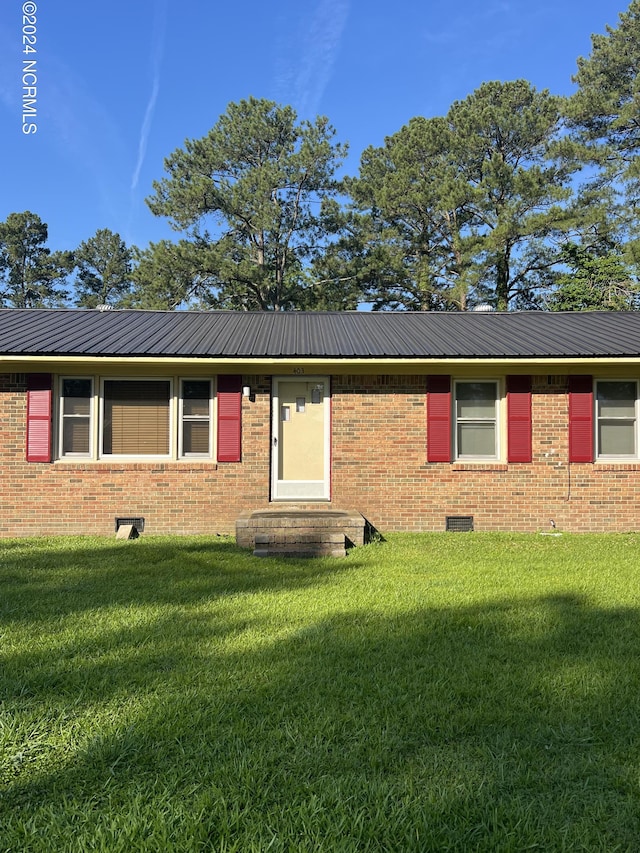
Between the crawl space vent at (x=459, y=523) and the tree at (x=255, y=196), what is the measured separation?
17.6 m

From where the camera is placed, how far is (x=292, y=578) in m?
6.09

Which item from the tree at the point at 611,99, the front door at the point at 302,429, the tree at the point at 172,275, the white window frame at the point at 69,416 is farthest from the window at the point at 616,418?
the tree at the point at 172,275

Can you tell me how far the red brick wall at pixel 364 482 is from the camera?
8.67 m

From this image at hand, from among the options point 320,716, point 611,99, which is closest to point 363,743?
point 320,716

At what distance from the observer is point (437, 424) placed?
8.84 m

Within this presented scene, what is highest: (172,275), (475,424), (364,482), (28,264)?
(28,264)

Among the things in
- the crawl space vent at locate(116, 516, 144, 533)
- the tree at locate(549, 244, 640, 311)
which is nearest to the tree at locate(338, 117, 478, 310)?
the tree at locate(549, 244, 640, 311)

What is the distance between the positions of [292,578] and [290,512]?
7.18 ft

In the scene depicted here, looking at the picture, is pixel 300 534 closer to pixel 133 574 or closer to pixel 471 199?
pixel 133 574

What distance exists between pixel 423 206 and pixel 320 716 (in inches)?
949

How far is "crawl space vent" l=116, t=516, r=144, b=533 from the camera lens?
28.5 feet

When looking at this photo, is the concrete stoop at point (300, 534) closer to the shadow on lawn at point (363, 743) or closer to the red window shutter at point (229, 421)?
the red window shutter at point (229, 421)

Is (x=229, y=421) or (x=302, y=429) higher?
(x=229, y=421)

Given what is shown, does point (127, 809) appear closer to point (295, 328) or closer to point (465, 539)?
point (465, 539)
